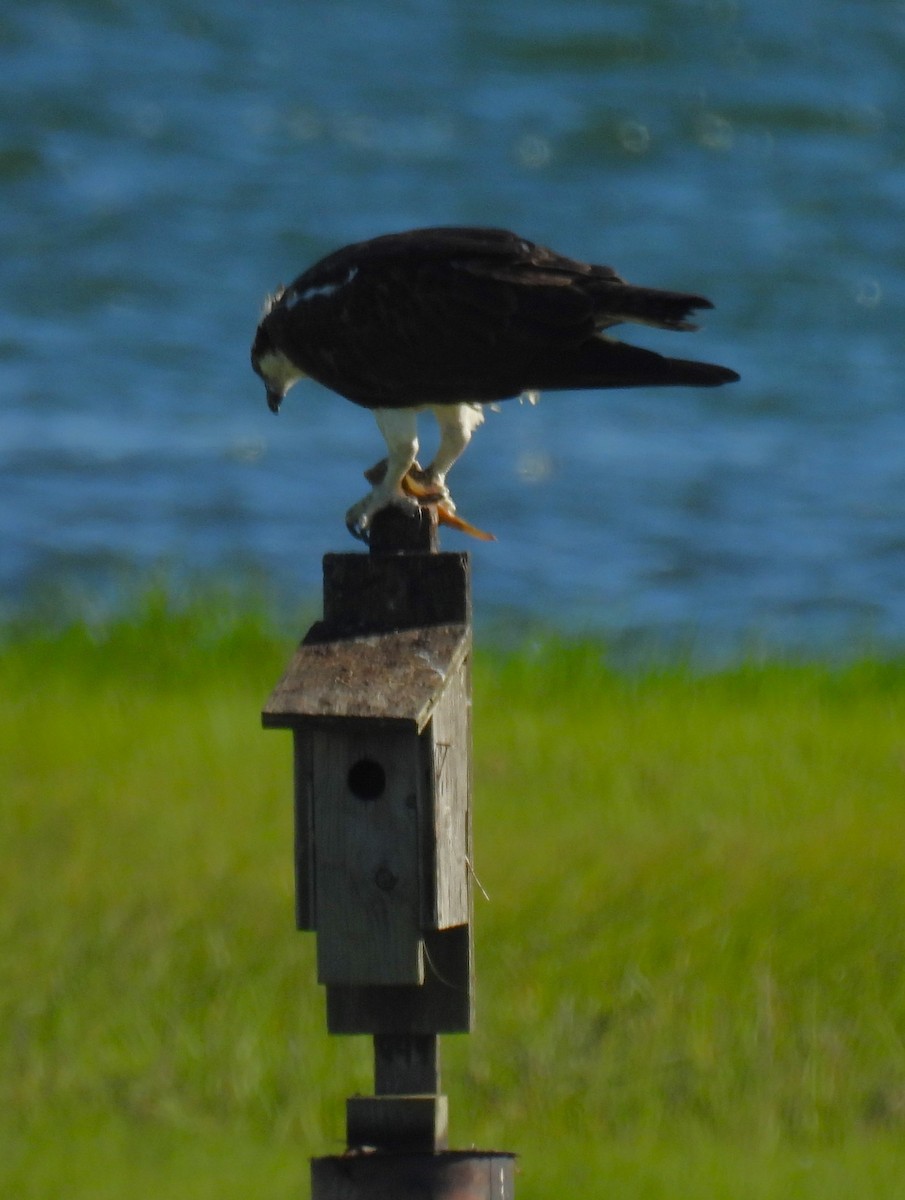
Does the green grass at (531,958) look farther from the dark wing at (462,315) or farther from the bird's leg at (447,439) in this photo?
the dark wing at (462,315)

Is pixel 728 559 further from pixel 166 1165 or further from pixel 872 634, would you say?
pixel 166 1165

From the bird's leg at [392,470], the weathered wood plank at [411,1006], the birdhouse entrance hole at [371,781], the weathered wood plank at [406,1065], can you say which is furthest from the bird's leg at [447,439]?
the weathered wood plank at [406,1065]

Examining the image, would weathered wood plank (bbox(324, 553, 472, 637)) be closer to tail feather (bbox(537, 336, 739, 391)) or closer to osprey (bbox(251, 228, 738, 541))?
osprey (bbox(251, 228, 738, 541))

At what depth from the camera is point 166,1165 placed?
20.6ft

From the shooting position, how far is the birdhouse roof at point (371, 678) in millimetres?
4277

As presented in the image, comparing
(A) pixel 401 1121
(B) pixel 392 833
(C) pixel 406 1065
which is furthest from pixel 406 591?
(A) pixel 401 1121

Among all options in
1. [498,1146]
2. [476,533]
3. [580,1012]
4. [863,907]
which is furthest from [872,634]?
[476,533]

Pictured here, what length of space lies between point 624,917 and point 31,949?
2.07 meters

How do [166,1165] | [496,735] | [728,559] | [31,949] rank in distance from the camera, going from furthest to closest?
1. [728,559]
2. [496,735]
3. [31,949]
4. [166,1165]

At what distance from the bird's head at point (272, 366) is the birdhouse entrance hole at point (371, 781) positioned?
1.56m

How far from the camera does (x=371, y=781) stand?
4406 mm

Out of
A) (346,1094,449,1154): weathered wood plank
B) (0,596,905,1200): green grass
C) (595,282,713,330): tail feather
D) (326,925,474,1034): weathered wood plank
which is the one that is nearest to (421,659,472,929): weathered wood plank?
(326,925,474,1034): weathered wood plank

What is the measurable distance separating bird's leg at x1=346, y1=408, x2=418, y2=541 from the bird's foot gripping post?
0.29 ft

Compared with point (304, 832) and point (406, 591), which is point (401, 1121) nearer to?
point (304, 832)
